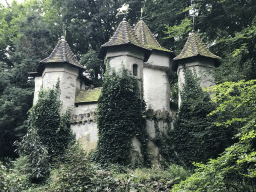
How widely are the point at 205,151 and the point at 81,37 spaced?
1922 centimetres

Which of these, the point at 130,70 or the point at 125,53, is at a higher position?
the point at 125,53

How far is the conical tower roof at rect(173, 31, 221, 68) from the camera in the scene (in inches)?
867

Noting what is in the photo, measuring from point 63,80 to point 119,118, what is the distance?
5.65 m

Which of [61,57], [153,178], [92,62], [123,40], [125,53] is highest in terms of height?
[92,62]

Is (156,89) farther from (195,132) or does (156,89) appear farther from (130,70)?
(195,132)

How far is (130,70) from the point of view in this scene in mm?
20969

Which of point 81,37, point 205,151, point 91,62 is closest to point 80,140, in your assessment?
point 205,151

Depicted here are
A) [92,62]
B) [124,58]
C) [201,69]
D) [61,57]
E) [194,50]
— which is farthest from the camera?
[92,62]

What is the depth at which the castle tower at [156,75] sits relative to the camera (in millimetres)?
24656

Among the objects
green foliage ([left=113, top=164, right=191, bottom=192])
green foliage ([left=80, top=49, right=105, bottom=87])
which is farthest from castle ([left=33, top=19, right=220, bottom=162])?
green foliage ([left=80, top=49, right=105, bottom=87])

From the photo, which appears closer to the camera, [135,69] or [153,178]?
[153,178]

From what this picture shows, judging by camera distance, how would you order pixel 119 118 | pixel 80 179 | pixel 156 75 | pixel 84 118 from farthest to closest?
pixel 156 75
pixel 84 118
pixel 119 118
pixel 80 179

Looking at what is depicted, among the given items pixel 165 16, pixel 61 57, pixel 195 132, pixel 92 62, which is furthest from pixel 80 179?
pixel 165 16

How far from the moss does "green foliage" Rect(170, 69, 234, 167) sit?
5.85 meters
